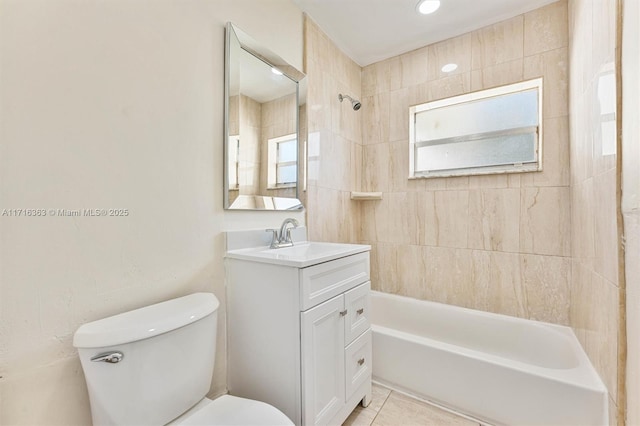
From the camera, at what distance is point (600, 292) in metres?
1.14

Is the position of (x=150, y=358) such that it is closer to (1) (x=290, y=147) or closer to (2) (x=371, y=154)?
(1) (x=290, y=147)

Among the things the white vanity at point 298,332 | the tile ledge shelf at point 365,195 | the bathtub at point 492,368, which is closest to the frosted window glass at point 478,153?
the tile ledge shelf at point 365,195

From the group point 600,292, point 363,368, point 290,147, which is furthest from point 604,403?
point 290,147

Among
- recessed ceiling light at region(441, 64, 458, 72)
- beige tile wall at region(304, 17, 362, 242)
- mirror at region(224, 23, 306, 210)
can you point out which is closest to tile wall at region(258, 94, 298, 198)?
mirror at region(224, 23, 306, 210)

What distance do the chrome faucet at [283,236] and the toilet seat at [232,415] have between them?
768 mm

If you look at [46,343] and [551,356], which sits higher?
[46,343]

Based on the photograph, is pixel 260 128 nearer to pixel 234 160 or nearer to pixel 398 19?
pixel 234 160

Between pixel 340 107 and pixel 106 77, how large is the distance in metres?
1.68

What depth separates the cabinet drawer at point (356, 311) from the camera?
1367 mm

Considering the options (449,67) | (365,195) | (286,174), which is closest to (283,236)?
(286,174)

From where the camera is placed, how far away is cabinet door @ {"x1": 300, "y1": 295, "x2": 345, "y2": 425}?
111cm

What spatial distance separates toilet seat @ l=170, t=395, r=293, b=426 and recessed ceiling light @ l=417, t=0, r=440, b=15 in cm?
240

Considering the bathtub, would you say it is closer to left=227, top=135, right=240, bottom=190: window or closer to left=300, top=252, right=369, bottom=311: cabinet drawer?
left=300, top=252, right=369, bottom=311: cabinet drawer

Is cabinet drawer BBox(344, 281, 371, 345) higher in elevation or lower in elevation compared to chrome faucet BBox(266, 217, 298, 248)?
lower
